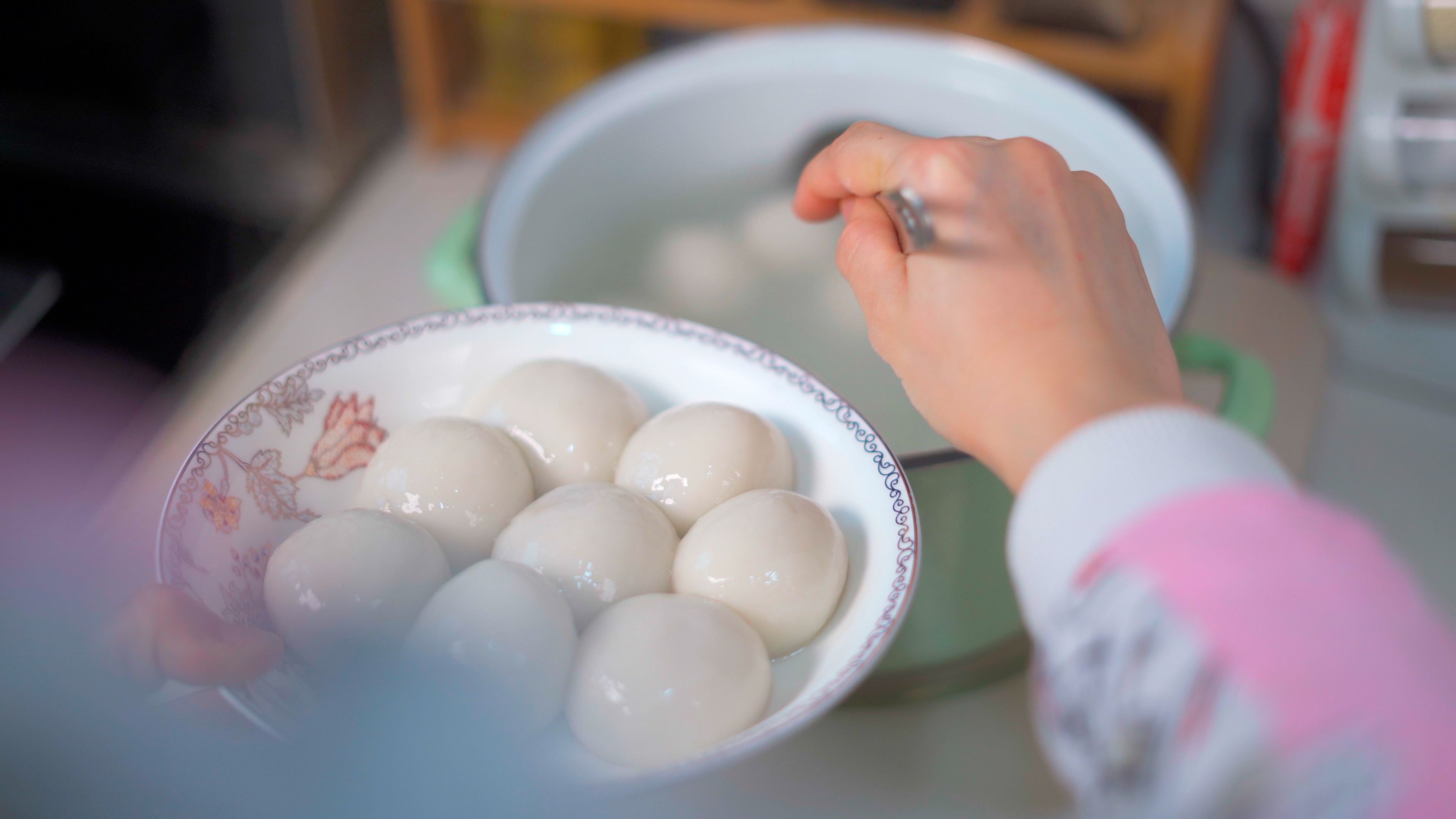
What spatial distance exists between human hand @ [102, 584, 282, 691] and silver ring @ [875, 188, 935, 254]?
0.22 meters

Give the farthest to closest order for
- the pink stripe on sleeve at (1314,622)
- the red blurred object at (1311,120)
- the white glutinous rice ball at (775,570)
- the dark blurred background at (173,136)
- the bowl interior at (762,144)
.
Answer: the dark blurred background at (173,136) < the red blurred object at (1311,120) < the bowl interior at (762,144) < the white glutinous rice ball at (775,570) < the pink stripe on sleeve at (1314,622)

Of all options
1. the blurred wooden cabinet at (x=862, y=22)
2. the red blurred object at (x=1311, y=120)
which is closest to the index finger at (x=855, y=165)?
the blurred wooden cabinet at (x=862, y=22)

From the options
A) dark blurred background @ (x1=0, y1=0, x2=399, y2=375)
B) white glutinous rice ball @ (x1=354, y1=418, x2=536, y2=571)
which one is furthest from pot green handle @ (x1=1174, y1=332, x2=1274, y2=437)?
dark blurred background @ (x1=0, y1=0, x2=399, y2=375)

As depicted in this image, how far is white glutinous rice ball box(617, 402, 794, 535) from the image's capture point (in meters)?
0.34

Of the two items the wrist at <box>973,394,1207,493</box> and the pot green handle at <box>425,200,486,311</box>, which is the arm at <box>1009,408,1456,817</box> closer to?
the wrist at <box>973,394,1207,493</box>

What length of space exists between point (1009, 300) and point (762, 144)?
299 millimetres

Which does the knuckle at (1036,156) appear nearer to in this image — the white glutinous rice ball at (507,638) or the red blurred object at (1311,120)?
the white glutinous rice ball at (507,638)

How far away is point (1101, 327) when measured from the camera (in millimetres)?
296

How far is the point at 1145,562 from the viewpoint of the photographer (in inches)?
9.1

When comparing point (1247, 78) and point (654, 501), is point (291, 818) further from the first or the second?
point (1247, 78)

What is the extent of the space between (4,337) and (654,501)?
483 mm

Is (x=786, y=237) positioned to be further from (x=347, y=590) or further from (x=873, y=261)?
(x=347, y=590)

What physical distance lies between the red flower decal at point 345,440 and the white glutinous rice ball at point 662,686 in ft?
0.34

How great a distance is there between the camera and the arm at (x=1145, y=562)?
21 centimetres
